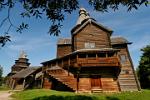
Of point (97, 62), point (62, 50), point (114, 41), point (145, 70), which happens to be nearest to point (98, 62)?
point (97, 62)

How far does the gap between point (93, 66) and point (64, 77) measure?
4.93 m

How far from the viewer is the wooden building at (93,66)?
31.6 m

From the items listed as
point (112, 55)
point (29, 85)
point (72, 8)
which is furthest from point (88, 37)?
point (72, 8)

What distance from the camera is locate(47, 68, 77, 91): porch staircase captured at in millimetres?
31953

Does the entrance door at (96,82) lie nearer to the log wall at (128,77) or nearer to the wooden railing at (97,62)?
the wooden railing at (97,62)

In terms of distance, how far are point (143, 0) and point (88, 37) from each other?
1073 inches

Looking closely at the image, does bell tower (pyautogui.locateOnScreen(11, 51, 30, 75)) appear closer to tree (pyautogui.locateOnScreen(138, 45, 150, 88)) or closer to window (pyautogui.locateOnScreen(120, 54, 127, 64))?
tree (pyautogui.locateOnScreen(138, 45, 150, 88))

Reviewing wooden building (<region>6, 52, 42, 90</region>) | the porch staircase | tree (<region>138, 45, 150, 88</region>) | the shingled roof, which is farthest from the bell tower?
the porch staircase

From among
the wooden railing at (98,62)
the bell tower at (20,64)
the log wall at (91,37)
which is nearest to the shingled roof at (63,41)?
the log wall at (91,37)

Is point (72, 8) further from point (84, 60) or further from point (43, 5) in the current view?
point (84, 60)

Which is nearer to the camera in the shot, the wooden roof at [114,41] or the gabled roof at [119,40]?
the gabled roof at [119,40]

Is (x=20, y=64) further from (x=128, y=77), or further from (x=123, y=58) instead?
(x=128, y=77)

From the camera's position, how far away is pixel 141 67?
57.6 m

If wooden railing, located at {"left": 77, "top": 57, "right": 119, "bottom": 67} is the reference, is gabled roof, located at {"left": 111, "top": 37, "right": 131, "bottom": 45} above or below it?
above
